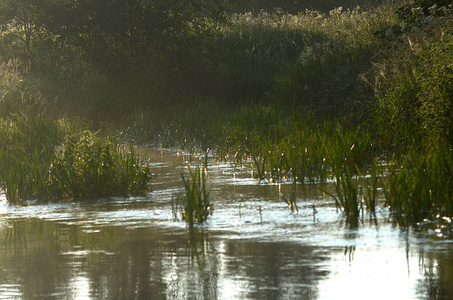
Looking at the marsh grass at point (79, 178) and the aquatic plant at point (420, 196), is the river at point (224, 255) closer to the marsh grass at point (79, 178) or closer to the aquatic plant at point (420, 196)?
the aquatic plant at point (420, 196)

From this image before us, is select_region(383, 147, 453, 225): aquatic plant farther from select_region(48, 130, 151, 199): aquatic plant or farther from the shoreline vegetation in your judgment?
select_region(48, 130, 151, 199): aquatic plant

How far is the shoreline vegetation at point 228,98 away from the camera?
9.67 m

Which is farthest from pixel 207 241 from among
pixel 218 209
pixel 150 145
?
pixel 150 145

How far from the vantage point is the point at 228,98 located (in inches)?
876

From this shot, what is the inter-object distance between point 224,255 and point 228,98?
16489 mm

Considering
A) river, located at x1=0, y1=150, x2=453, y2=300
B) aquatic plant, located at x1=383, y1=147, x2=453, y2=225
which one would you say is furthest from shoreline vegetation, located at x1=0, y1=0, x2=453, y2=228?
river, located at x1=0, y1=150, x2=453, y2=300

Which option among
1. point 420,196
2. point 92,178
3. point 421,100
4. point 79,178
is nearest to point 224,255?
point 420,196

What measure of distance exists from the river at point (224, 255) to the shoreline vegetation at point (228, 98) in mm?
592

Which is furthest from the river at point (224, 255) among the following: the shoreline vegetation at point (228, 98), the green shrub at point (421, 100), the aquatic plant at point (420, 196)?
the green shrub at point (421, 100)

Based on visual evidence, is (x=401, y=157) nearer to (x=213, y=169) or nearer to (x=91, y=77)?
(x=213, y=169)

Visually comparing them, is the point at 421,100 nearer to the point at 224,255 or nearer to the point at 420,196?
the point at 420,196

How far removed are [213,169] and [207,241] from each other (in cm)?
558

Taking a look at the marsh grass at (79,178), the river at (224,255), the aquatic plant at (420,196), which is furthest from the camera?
the marsh grass at (79,178)

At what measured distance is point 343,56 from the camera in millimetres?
19547
